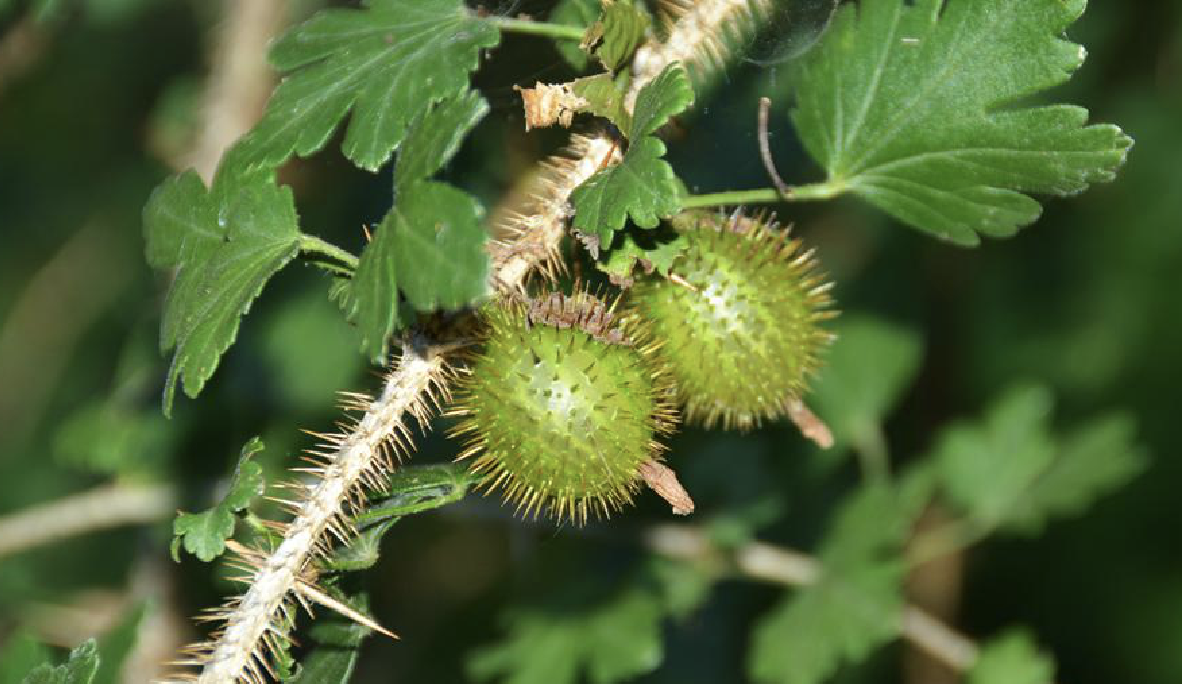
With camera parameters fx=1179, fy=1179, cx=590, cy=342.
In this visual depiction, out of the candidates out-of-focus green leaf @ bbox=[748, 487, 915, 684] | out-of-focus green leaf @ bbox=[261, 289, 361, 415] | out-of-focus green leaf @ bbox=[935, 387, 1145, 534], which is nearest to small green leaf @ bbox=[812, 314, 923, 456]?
out-of-focus green leaf @ bbox=[935, 387, 1145, 534]

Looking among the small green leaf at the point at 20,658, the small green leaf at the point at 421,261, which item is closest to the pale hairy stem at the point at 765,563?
the small green leaf at the point at 20,658

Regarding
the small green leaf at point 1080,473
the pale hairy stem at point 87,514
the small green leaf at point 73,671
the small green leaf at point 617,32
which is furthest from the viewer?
the small green leaf at point 1080,473

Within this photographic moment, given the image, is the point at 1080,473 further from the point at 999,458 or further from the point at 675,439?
the point at 675,439

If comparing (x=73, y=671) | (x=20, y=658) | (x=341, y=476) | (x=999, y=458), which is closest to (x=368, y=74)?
(x=341, y=476)

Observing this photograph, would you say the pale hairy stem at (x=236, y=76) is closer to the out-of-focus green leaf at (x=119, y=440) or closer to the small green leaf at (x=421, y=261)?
the out-of-focus green leaf at (x=119, y=440)

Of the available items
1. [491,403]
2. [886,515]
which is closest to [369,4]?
[491,403]

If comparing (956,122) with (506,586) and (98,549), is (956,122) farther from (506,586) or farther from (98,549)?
(98,549)
